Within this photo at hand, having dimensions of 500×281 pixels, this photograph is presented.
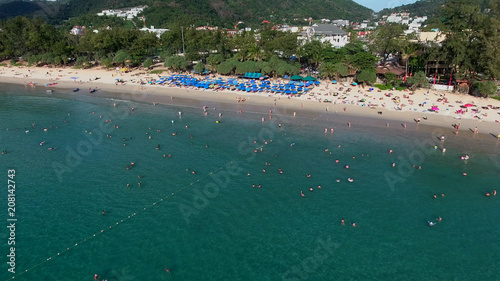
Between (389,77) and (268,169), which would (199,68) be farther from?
(268,169)

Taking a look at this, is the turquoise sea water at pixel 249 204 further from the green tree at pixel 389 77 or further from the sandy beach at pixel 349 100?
the green tree at pixel 389 77

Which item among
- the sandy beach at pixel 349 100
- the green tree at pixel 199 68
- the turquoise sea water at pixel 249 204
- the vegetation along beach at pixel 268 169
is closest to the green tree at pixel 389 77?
the vegetation along beach at pixel 268 169

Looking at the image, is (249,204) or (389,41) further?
(389,41)

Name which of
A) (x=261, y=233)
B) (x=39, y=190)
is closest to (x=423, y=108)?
(x=261, y=233)

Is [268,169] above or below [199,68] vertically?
below

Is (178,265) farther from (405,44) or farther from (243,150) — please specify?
(405,44)

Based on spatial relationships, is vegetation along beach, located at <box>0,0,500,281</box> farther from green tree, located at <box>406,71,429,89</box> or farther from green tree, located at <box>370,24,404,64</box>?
green tree, located at <box>370,24,404,64</box>

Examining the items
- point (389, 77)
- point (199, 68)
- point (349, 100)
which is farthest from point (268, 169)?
point (199, 68)
